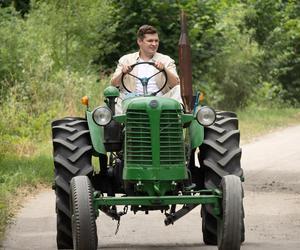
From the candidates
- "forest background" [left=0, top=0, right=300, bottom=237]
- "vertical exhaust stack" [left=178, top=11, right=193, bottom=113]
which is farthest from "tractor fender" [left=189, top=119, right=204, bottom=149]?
"vertical exhaust stack" [left=178, top=11, right=193, bottom=113]

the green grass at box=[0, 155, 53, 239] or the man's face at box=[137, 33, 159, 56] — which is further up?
the man's face at box=[137, 33, 159, 56]

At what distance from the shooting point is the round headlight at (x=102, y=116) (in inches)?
404

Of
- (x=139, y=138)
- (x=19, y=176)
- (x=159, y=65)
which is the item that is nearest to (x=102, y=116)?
(x=139, y=138)

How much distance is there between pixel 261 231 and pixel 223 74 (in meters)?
21.1

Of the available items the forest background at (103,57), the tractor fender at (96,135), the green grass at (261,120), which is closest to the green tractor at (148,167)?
the tractor fender at (96,135)

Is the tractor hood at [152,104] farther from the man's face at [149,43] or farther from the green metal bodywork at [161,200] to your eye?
the man's face at [149,43]

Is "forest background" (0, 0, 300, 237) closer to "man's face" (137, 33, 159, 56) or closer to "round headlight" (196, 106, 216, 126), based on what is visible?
"man's face" (137, 33, 159, 56)

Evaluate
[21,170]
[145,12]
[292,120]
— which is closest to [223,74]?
[292,120]

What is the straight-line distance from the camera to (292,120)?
1230 inches

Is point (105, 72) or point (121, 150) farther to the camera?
point (105, 72)

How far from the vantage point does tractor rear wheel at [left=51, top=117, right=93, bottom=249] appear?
10.5 metres

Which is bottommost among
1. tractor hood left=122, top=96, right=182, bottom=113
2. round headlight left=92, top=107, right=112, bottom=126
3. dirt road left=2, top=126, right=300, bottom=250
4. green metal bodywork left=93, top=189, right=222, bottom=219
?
dirt road left=2, top=126, right=300, bottom=250

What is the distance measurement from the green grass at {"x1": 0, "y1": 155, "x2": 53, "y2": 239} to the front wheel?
354cm

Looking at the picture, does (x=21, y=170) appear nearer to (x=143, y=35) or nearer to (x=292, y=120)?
(x=143, y=35)
